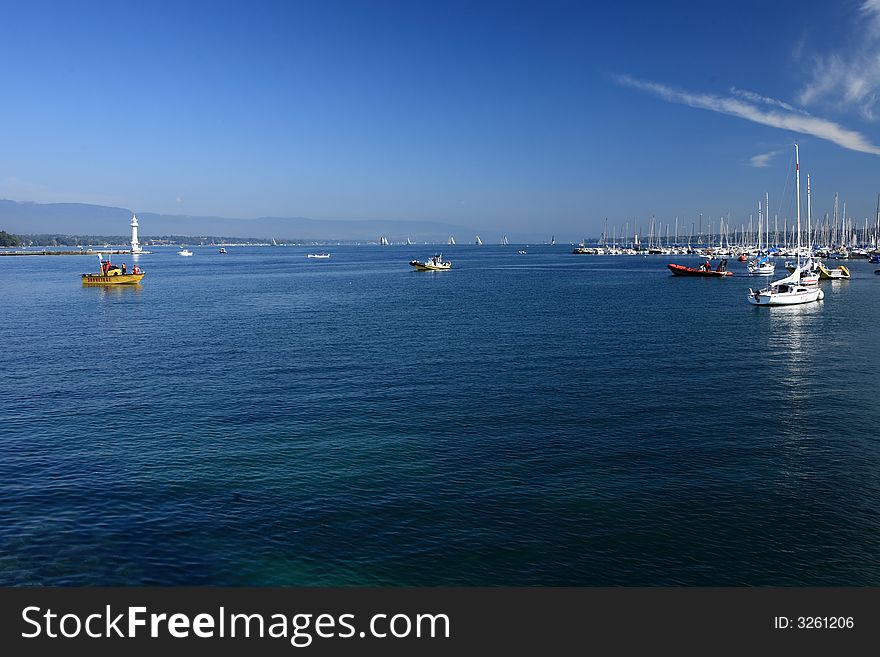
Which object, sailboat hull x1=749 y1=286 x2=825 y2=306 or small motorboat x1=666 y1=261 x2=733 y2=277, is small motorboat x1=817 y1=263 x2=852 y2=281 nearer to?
small motorboat x1=666 y1=261 x2=733 y2=277

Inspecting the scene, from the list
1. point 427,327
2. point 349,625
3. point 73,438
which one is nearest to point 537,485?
point 349,625

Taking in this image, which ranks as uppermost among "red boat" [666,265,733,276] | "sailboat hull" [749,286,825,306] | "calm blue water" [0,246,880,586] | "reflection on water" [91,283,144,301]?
"red boat" [666,265,733,276]

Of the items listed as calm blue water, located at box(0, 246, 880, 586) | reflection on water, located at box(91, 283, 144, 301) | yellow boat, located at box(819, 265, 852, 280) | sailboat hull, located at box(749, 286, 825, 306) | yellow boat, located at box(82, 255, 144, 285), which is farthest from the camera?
yellow boat, located at box(819, 265, 852, 280)

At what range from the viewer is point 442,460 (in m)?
35.5

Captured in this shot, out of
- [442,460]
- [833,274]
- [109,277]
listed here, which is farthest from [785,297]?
[109,277]

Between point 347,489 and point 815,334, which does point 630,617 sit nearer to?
point 347,489

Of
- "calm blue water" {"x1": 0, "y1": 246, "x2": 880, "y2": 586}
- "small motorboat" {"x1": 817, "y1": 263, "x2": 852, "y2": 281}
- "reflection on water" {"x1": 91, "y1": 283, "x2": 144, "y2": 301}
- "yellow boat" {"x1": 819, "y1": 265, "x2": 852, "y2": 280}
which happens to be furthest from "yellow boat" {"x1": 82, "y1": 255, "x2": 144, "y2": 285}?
"yellow boat" {"x1": 819, "y1": 265, "x2": 852, "y2": 280}

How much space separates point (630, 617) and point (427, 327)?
214ft

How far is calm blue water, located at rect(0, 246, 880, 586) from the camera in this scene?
25.2 metres

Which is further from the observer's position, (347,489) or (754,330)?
(754,330)

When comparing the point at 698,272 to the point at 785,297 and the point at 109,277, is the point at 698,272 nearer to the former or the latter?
the point at 785,297

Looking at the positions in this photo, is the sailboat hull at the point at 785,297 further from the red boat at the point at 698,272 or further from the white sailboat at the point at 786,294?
the red boat at the point at 698,272

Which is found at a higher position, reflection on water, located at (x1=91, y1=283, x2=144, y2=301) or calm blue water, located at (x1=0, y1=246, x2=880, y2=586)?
reflection on water, located at (x1=91, y1=283, x2=144, y2=301)

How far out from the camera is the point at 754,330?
81.6 metres
